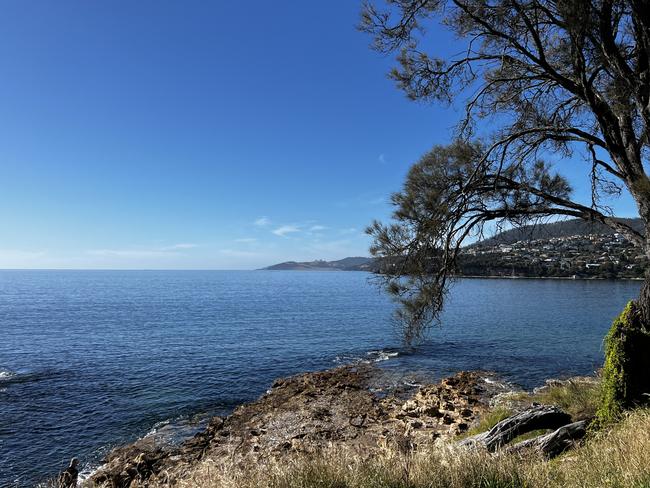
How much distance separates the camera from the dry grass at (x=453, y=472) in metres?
4.13

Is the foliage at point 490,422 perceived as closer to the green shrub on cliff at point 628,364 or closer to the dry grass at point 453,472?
the green shrub on cliff at point 628,364

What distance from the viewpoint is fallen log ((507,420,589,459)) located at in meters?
6.56

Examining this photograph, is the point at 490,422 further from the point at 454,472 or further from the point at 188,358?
the point at 188,358

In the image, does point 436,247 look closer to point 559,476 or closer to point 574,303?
point 559,476

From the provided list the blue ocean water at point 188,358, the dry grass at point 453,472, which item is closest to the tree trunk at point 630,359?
the dry grass at point 453,472

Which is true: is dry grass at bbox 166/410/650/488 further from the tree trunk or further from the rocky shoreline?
the rocky shoreline

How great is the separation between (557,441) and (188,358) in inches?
943

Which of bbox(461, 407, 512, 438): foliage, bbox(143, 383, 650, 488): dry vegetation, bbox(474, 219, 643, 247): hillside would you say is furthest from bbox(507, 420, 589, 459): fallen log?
bbox(474, 219, 643, 247): hillside

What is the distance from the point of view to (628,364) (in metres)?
6.90

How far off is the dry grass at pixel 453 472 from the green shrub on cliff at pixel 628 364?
2.20 meters

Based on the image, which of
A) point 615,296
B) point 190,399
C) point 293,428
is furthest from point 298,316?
point 615,296

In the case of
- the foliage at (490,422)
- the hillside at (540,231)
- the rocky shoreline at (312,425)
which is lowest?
the rocky shoreline at (312,425)

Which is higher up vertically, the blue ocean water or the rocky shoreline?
the rocky shoreline

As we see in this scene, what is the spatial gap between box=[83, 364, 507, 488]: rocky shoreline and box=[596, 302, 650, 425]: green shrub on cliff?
3962 mm
